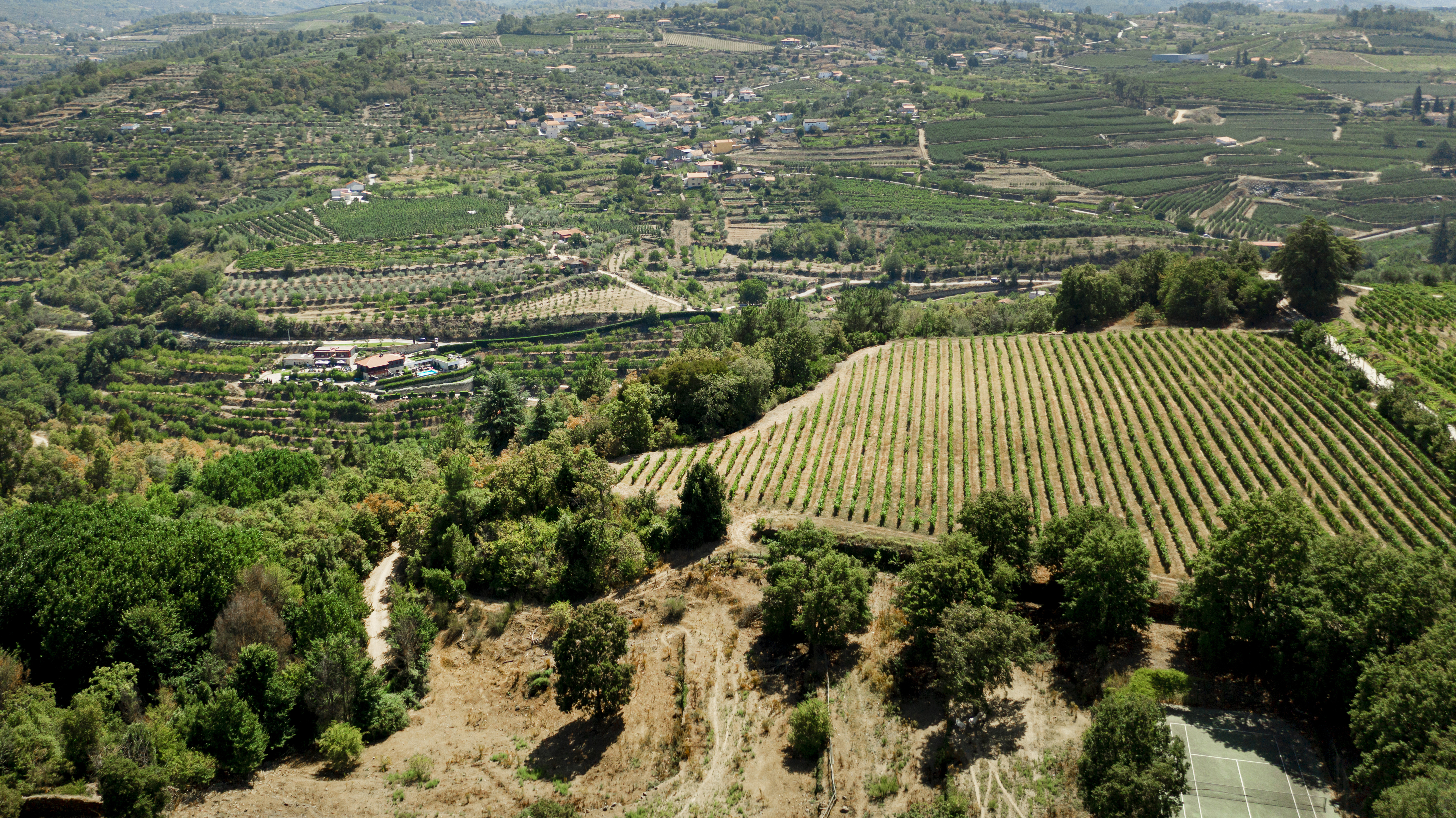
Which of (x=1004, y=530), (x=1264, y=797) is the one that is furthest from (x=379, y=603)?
(x=1264, y=797)

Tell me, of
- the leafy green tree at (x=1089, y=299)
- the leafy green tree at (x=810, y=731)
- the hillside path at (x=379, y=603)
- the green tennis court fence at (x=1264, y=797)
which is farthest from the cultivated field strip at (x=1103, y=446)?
the leafy green tree at (x=810, y=731)

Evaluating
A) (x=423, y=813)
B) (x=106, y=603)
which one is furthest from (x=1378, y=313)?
(x=106, y=603)

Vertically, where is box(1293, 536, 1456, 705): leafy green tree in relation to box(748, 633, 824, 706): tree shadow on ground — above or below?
above

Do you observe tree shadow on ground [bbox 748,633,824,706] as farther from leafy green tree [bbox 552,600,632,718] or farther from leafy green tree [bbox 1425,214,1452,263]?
leafy green tree [bbox 1425,214,1452,263]

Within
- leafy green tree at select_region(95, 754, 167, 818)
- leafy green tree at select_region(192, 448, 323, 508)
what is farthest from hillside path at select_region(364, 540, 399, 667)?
leafy green tree at select_region(192, 448, 323, 508)

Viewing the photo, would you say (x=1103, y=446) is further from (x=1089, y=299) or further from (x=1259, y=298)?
(x=1259, y=298)

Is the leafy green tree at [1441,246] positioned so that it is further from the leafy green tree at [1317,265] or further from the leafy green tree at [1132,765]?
the leafy green tree at [1132,765]

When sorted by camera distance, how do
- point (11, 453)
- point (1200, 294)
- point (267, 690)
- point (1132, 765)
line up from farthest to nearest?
point (1200, 294), point (11, 453), point (267, 690), point (1132, 765)

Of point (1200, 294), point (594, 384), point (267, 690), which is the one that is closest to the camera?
point (267, 690)
